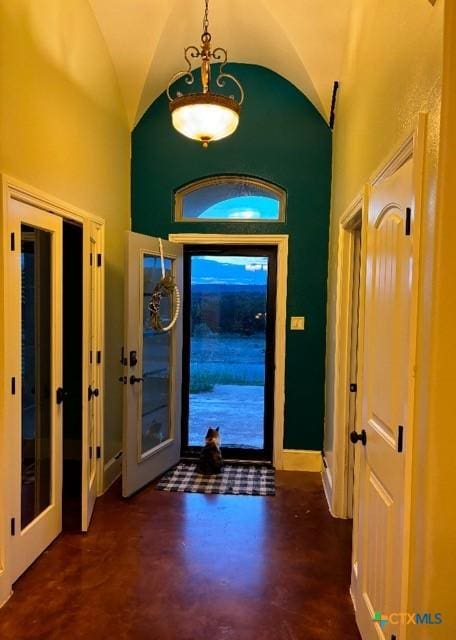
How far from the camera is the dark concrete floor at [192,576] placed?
2.30 metres

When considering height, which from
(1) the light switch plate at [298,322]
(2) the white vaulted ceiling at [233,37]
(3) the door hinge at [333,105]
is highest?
(2) the white vaulted ceiling at [233,37]

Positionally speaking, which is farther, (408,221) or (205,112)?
(205,112)

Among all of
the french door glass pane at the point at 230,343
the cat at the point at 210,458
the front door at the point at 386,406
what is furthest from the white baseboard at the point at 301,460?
the front door at the point at 386,406

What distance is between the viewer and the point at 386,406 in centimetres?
190

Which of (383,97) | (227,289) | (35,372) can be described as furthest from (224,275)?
(383,97)

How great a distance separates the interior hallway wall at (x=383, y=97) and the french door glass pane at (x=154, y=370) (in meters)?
1.47

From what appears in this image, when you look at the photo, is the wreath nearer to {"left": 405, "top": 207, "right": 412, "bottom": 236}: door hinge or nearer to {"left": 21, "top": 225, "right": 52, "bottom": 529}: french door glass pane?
{"left": 21, "top": 225, "right": 52, "bottom": 529}: french door glass pane

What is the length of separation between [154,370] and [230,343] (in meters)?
0.88

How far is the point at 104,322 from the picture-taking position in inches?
151

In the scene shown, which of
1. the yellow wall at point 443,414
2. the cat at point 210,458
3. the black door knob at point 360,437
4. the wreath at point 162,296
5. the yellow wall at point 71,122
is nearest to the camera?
the yellow wall at point 443,414

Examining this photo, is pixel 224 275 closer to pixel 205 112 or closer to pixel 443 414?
pixel 205 112

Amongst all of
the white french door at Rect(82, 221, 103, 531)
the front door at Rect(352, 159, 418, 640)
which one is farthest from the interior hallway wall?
the white french door at Rect(82, 221, 103, 531)

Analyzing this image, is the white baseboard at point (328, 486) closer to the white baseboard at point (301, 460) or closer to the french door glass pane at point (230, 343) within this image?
the white baseboard at point (301, 460)

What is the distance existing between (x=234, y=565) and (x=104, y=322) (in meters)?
2.04
